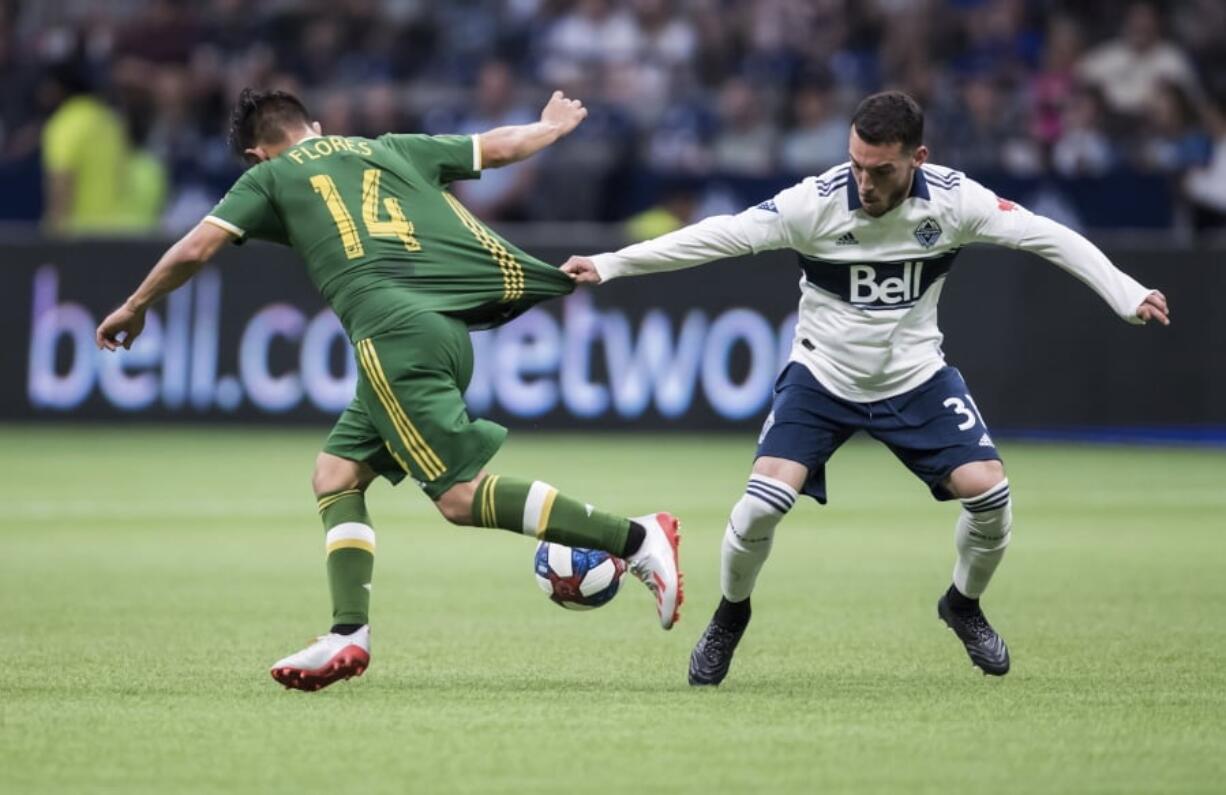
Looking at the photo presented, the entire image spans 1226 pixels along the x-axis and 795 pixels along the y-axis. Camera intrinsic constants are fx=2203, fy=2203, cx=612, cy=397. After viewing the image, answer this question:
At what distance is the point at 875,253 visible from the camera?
7.48 metres

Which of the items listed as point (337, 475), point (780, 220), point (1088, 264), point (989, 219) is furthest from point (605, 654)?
point (1088, 264)

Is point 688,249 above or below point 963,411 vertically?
above

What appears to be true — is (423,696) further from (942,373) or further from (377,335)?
(942,373)

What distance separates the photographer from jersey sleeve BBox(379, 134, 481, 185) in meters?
7.64

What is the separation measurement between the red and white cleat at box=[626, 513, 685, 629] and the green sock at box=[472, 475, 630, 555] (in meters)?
0.08

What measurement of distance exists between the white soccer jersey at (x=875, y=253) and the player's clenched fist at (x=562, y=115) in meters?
0.61

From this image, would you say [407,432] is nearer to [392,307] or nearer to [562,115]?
[392,307]

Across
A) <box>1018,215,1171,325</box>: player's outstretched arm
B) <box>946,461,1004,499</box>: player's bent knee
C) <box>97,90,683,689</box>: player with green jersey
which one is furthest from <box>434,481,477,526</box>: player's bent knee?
<box>1018,215,1171,325</box>: player's outstretched arm

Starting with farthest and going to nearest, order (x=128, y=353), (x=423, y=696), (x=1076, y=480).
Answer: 1. (x=128, y=353)
2. (x=1076, y=480)
3. (x=423, y=696)

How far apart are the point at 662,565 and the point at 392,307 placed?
1.23 meters

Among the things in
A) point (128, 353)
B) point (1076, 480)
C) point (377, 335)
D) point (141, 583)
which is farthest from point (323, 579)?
point (128, 353)

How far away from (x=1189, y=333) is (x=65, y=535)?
9.60 m

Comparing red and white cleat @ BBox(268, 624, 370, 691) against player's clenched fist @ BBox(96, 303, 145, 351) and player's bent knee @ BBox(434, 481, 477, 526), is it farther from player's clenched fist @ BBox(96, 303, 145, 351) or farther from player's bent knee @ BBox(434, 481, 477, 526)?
player's clenched fist @ BBox(96, 303, 145, 351)

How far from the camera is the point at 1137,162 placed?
62.9 feet
